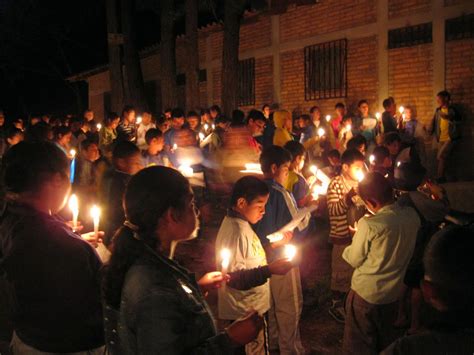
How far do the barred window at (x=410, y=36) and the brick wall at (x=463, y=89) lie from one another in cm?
64

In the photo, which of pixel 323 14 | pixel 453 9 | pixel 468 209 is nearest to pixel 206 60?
pixel 323 14

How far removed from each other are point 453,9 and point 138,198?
11.7 m

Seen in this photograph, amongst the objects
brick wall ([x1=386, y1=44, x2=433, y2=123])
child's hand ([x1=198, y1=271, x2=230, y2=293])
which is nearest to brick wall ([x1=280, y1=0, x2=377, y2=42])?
brick wall ([x1=386, y1=44, x2=433, y2=123])

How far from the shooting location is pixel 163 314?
2066 millimetres

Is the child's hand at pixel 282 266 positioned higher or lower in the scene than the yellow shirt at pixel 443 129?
lower

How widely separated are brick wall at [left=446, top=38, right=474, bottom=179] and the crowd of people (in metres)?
4.53

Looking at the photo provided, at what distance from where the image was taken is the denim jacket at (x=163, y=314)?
2062 mm

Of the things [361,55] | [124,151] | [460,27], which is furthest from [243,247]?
[361,55]

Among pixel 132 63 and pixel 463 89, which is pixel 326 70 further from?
pixel 132 63

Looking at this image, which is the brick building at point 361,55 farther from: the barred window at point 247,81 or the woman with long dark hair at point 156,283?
the woman with long dark hair at point 156,283

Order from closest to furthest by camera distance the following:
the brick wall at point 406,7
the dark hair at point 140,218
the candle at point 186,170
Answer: the dark hair at point 140,218 < the candle at point 186,170 < the brick wall at point 406,7

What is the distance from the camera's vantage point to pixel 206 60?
2212 centimetres

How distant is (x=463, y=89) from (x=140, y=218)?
37.7 feet

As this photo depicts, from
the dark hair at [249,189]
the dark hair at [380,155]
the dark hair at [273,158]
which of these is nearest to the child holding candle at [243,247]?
the dark hair at [249,189]
